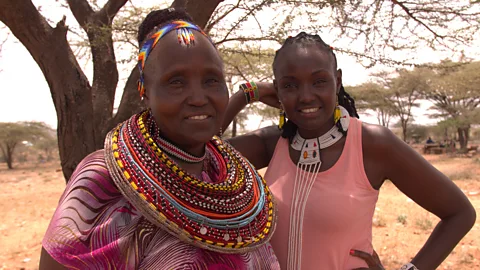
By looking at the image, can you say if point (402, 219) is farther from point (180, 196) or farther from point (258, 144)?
point (180, 196)

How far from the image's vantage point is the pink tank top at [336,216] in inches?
60.2

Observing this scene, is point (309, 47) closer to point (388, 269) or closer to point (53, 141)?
point (388, 269)

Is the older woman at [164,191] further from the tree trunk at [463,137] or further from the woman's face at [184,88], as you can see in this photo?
the tree trunk at [463,137]

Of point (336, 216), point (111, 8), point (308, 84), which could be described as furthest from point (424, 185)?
point (111, 8)

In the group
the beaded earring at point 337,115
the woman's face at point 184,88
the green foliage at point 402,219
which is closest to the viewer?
the woman's face at point 184,88

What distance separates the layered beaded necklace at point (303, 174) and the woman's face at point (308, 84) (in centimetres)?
7

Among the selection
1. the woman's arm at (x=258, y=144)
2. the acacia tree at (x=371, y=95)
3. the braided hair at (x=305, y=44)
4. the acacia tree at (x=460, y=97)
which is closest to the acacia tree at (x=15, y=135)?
the acacia tree at (x=371, y=95)

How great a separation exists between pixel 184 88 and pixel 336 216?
81 centimetres

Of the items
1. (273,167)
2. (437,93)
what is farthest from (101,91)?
(437,93)

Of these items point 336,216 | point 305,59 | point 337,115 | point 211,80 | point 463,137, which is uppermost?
point 305,59

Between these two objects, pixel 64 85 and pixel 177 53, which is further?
pixel 64 85

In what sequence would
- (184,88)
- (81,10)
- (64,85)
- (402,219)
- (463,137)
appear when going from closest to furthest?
(184,88)
(64,85)
(81,10)
(402,219)
(463,137)

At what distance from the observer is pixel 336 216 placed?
1513mm

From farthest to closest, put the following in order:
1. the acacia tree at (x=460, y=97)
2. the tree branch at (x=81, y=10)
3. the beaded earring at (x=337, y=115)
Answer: the acacia tree at (x=460, y=97) < the tree branch at (x=81, y=10) < the beaded earring at (x=337, y=115)
